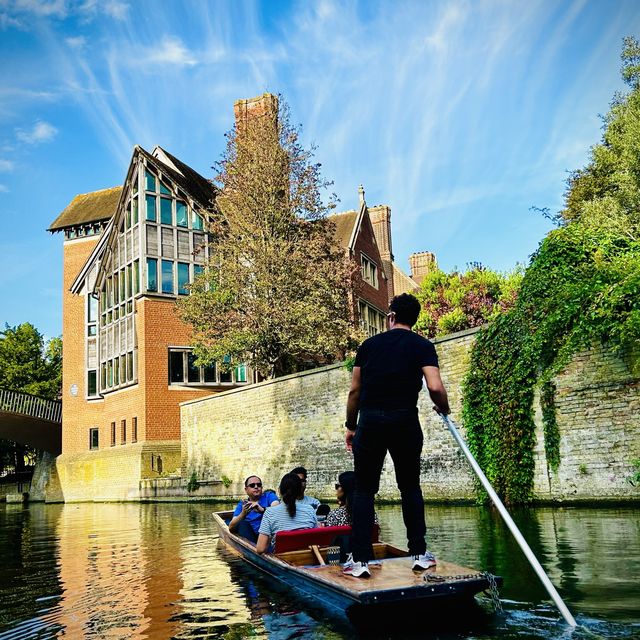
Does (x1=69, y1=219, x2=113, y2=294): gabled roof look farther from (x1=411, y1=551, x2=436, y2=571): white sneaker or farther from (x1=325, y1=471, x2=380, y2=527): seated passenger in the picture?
(x1=411, y1=551, x2=436, y2=571): white sneaker

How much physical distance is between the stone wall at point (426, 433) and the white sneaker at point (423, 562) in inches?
315

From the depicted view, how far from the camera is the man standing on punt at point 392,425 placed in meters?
5.31

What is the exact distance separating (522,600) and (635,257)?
8.15m

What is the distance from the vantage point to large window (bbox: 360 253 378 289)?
37.2 m

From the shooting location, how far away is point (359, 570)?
539cm

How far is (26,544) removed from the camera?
1421 cm

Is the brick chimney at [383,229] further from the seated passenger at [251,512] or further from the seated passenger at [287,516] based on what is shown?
the seated passenger at [287,516]

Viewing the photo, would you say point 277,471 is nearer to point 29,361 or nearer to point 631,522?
point 631,522

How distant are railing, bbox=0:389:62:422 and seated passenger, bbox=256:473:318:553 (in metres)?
30.3

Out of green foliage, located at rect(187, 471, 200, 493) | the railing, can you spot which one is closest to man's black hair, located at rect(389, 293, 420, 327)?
green foliage, located at rect(187, 471, 200, 493)

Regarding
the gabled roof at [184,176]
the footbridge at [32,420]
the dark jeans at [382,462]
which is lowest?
the dark jeans at [382,462]

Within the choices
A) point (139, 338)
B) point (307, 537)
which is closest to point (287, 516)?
point (307, 537)

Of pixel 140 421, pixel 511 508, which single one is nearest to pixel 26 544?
pixel 511 508

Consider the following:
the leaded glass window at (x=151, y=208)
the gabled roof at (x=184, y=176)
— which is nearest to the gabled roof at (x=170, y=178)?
the gabled roof at (x=184, y=176)
